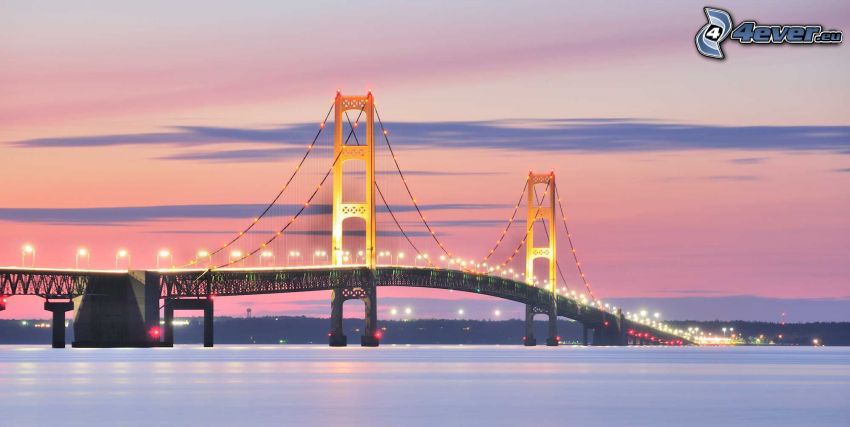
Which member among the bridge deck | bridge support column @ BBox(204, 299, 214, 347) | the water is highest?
the bridge deck

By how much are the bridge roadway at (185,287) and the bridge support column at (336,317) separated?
8 centimetres

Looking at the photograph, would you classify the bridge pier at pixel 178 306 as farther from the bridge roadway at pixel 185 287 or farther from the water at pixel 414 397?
the water at pixel 414 397

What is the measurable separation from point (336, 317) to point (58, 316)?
2434 centimetres

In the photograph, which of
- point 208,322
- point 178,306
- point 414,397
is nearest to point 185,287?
point 178,306

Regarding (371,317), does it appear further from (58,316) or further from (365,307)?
(58,316)

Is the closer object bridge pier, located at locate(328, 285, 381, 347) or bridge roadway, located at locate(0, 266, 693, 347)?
bridge roadway, located at locate(0, 266, 693, 347)

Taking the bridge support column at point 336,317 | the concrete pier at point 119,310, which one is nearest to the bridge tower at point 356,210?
the bridge support column at point 336,317

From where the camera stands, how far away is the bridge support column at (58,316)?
13862 cm

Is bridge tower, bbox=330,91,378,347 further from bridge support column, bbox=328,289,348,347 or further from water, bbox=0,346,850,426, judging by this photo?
water, bbox=0,346,850,426

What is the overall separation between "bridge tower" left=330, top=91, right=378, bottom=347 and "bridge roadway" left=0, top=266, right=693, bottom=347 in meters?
0.15

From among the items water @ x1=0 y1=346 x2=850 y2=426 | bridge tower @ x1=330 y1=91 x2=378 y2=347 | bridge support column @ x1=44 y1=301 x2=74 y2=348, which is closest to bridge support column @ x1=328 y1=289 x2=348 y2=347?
bridge tower @ x1=330 y1=91 x2=378 y2=347

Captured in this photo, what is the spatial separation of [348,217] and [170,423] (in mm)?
104077

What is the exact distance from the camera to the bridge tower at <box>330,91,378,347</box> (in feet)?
485

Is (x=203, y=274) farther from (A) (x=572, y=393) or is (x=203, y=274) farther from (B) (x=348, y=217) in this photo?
(A) (x=572, y=393)
